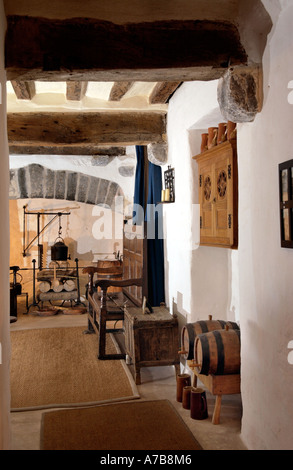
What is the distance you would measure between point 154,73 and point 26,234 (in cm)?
627

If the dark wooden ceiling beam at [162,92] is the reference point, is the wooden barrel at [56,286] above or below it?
below

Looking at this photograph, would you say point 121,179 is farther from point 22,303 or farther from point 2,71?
point 2,71

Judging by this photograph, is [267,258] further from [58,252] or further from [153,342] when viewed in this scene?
→ [58,252]

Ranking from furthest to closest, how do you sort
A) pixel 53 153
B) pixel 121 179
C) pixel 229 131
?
1. pixel 121 179
2. pixel 53 153
3. pixel 229 131

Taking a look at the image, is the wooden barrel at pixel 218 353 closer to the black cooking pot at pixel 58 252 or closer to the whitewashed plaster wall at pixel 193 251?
the whitewashed plaster wall at pixel 193 251

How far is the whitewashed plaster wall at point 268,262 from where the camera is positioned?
6.59 feet

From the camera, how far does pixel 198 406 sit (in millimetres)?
2955

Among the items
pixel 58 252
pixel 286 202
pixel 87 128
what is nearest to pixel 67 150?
pixel 87 128

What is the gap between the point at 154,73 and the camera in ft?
7.94

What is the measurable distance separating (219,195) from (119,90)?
60.3 inches

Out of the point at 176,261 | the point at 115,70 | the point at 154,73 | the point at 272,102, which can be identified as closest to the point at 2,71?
the point at 115,70

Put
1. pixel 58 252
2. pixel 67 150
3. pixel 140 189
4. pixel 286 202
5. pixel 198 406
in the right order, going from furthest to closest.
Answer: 1. pixel 58 252
2. pixel 67 150
3. pixel 140 189
4. pixel 198 406
5. pixel 286 202

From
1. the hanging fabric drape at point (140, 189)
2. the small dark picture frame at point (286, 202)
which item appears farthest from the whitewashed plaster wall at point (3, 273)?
the hanging fabric drape at point (140, 189)

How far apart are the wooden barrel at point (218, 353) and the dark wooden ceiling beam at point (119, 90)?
232 cm
